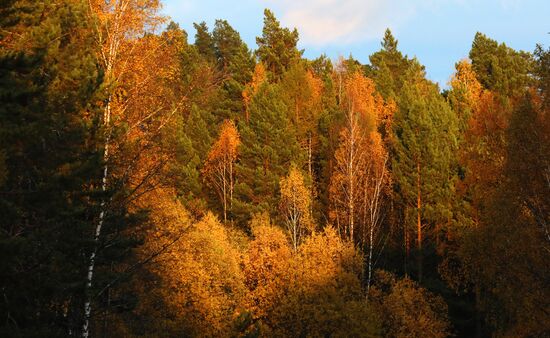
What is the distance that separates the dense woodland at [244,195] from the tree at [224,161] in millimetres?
230

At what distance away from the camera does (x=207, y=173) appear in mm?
40656

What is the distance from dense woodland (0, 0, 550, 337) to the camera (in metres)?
11.1

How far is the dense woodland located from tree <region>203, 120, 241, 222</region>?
23cm

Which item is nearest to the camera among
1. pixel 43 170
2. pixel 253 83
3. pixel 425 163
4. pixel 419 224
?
Result: pixel 43 170

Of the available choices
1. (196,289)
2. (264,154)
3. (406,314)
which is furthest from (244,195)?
(406,314)

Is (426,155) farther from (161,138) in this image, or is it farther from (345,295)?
(161,138)

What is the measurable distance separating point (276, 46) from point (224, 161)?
53.2 ft

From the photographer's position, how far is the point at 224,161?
39.2 metres

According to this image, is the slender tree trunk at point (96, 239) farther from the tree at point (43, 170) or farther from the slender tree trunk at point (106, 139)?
the tree at point (43, 170)

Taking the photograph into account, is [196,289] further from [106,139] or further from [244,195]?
[106,139]

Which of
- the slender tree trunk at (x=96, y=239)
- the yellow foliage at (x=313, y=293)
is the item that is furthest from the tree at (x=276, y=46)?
the slender tree trunk at (x=96, y=239)

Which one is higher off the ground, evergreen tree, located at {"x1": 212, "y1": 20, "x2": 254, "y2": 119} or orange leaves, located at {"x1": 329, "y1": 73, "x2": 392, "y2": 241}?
evergreen tree, located at {"x1": 212, "y1": 20, "x2": 254, "y2": 119}


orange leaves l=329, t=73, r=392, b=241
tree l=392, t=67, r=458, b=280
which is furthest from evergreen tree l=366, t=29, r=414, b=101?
tree l=392, t=67, r=458, b=280

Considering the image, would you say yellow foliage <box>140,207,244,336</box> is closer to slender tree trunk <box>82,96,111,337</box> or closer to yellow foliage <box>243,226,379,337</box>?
yellow foliage <box>243,226,379,337</box>
